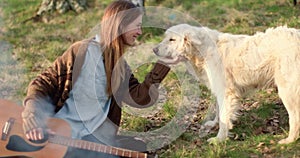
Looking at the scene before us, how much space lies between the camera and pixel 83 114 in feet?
12.5

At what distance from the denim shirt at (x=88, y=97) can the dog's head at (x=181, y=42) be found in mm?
934

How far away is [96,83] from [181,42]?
3.76 ft

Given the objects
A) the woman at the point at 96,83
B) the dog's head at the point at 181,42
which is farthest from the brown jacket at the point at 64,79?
the dog's head at the point at 181,42

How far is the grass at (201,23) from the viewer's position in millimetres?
4387

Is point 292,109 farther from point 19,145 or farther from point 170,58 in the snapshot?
point 19,145

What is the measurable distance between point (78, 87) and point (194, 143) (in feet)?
4.85

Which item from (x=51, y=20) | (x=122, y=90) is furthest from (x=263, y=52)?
(x=51, y=20)

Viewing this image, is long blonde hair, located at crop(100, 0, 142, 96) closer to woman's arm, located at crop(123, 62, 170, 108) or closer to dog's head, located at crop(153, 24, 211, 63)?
woman's arm, located at crop(123, 62, 170, 108)

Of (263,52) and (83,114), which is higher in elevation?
(263,52)

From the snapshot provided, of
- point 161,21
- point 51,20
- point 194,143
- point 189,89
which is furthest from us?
point 51,20

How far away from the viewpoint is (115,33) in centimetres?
370

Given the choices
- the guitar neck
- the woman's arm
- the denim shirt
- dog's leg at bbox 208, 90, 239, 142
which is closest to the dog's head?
dog's leg at bbox 208, 90, 239, 142

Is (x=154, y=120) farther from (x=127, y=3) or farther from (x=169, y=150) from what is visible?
(x=127, y=3)

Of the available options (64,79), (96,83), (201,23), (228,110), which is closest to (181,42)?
(228,110)
